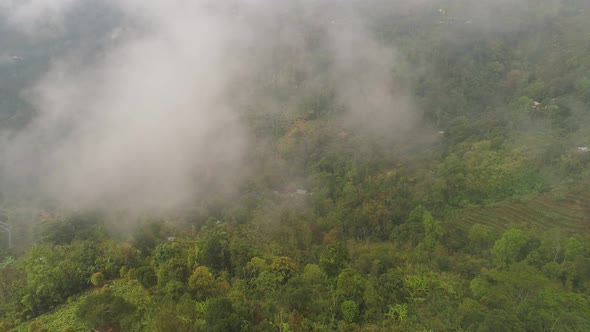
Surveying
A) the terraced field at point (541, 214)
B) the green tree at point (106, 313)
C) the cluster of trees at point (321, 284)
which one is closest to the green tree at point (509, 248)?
the cluster of trees at point (321, 284)

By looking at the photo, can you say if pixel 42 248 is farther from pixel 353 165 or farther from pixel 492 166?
pixel 492 166

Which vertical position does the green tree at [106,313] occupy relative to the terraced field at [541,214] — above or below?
above

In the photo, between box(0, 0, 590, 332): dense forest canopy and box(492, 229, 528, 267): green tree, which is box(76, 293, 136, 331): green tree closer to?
box(0, 0, 590, 332): dense forest canopy

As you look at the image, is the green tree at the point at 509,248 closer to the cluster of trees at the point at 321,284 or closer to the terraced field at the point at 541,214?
the cluster of trees at the point at 321,284

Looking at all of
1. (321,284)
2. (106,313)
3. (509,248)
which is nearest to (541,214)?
(509,248)

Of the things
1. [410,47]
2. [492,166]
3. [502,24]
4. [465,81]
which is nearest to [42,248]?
[492,166]

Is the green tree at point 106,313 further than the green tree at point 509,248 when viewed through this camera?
No
